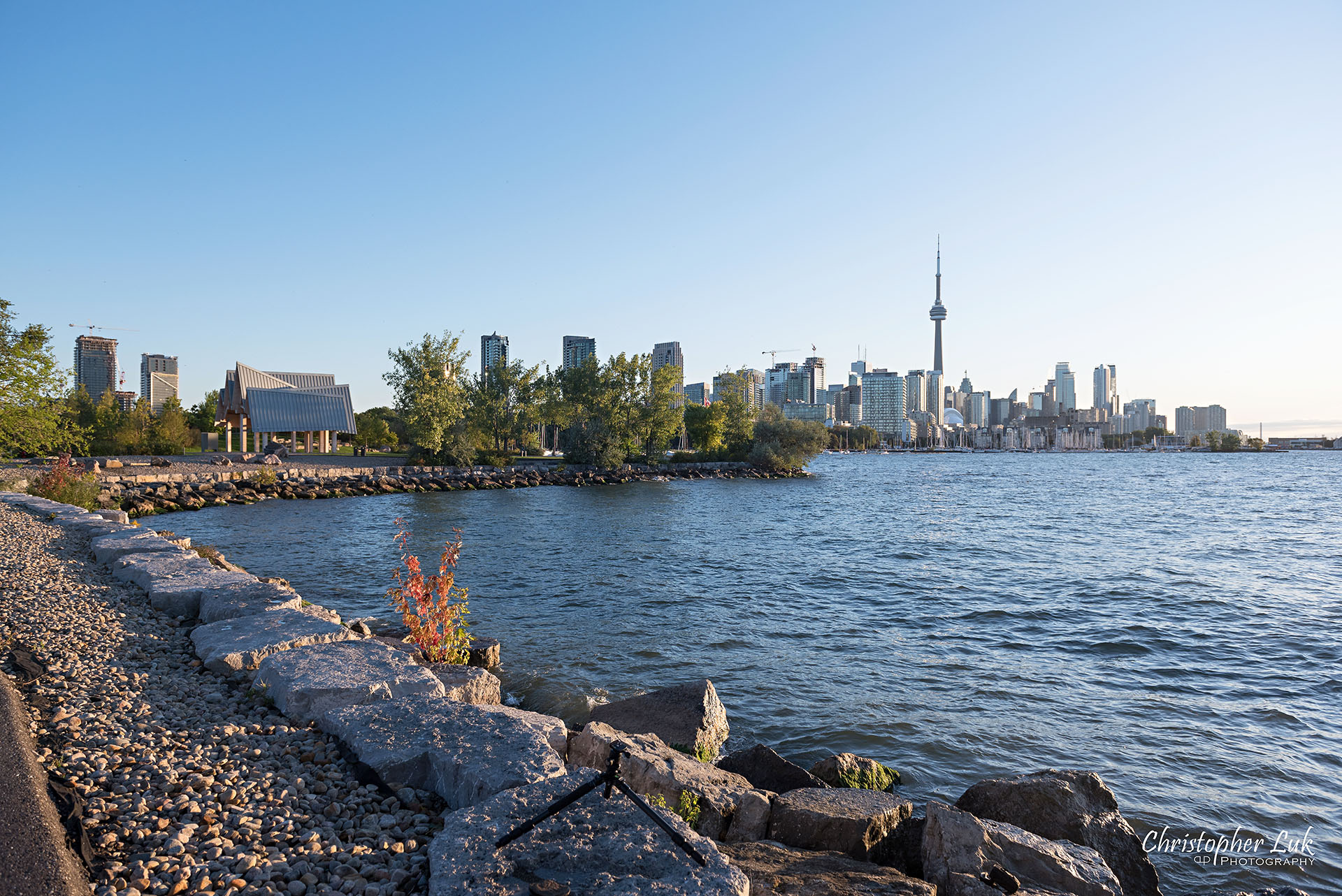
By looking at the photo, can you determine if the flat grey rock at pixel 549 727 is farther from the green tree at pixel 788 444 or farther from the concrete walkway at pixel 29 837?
the green tree at pixel 788 444

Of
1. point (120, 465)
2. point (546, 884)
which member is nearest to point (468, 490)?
point (120, 465)

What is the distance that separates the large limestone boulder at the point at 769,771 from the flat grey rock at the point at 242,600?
5417mm

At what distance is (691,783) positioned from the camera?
543cm

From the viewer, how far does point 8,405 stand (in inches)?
856

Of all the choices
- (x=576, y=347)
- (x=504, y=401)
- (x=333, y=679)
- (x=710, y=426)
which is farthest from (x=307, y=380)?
(x=576, y=347)

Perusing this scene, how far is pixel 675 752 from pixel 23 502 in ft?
70.8

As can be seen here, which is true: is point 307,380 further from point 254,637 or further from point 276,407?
point 254,637

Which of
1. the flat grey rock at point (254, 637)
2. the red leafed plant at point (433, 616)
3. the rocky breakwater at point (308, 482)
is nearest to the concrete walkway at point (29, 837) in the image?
the flat grey rock at point (254, 637)

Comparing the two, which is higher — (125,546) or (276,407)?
(276,407)

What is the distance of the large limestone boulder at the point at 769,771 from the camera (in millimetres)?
6465

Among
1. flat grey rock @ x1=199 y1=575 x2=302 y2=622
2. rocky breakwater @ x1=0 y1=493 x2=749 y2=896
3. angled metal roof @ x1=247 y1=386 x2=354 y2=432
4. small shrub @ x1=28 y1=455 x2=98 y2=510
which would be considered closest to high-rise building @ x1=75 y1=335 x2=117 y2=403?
angled metal roof @ x1=247 y1=386 x2=354 y2=432

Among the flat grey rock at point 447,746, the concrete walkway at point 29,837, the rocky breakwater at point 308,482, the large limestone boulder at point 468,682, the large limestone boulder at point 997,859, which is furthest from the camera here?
the rocky breakwater at point 308,482

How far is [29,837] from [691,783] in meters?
3.91

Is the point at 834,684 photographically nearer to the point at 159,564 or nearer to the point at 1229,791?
the point at 1229,791
